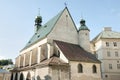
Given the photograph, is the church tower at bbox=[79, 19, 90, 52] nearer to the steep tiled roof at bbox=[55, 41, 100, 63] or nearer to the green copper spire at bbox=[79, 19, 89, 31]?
the green copper spire at bbox=[79, 19, 89, 31]

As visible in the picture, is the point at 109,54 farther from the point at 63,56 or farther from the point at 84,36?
the point at 63,56

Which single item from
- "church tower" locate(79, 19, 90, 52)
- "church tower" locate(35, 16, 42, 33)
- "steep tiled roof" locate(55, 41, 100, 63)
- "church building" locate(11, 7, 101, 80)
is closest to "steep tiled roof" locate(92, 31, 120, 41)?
"church tower" locate(79, 19, 90, 52)

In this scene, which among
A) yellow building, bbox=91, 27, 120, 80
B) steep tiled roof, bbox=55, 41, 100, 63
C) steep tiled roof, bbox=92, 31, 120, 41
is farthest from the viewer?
steep tiled roof, bbox=92, 31, 120, 41

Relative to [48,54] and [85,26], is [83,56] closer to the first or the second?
[48,54]

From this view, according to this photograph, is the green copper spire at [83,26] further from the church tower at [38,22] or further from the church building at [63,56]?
the church tower at [38,22]

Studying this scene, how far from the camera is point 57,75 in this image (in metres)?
23.0

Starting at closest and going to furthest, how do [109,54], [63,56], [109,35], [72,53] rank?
[63,56]
[72,53]
[109,54]
[109,35]

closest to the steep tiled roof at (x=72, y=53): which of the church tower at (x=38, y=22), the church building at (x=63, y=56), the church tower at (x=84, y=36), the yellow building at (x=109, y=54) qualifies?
the church building at (x=63, y=56)

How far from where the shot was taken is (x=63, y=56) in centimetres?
2488

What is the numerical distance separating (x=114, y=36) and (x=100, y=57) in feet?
20.7

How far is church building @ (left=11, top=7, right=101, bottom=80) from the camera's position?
23.5 metres

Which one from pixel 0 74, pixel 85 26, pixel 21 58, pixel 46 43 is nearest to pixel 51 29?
pixel 46 43

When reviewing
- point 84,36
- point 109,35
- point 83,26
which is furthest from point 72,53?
point 109,35

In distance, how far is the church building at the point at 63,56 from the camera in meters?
23.5
